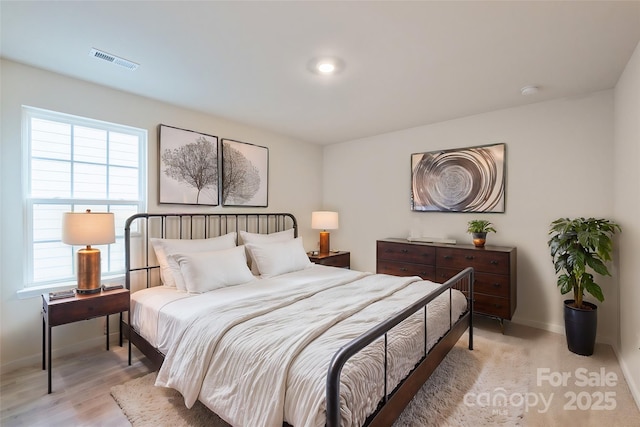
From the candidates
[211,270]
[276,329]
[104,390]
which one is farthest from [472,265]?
[104,390]

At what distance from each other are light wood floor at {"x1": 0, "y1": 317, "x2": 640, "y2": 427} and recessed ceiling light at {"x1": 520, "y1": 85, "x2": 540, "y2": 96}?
2432mm

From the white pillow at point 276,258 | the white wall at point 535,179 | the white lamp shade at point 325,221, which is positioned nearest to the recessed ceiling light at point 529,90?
the white wall at point 535,179

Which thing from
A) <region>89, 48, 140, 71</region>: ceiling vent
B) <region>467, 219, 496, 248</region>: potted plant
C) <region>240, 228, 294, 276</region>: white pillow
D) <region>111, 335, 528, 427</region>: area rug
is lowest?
<region>111, 335, 528, 427</region>: area rug

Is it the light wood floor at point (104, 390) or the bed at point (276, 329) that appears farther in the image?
the light wood floor at point (104, 390)

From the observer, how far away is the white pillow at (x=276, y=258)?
3.35 metres

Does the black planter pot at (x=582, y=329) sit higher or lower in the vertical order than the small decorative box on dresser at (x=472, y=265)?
lower

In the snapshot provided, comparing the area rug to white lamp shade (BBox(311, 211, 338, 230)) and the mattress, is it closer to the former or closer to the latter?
the mattress

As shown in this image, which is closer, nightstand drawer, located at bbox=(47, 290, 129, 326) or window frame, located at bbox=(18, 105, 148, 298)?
nightstand drawer, located at bbox=(47, 290, 129, 326)

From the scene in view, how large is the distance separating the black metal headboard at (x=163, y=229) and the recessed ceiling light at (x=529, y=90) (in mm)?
3303

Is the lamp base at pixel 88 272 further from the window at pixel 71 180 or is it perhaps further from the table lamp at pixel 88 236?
the window at pixel 71 180

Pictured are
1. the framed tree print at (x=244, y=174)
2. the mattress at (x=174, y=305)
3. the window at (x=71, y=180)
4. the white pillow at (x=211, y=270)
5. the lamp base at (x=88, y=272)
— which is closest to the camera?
the mattress at (x=174, y=305)

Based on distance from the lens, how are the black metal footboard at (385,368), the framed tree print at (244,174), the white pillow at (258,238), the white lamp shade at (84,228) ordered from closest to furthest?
the black metal footboard at (385,368) < the white lamp shade at (84,228) < the white pillow at (258,238) < the framed tree print at (244,174)

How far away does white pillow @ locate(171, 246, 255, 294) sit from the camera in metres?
2.65

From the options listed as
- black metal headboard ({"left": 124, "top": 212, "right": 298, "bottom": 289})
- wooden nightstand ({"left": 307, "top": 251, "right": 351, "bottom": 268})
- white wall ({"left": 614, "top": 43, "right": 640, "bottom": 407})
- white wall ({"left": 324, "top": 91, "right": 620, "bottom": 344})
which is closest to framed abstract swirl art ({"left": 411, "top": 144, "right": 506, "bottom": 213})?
white wall ({"left": 324, "top": 91, "right": 620, "bottom": 344})
